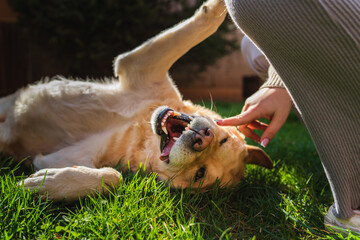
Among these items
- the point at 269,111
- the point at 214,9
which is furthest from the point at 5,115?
the point at 269,111

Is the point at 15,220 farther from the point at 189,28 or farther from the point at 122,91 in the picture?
the point at 189,28

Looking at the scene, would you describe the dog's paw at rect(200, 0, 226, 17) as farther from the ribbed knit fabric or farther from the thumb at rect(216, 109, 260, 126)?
the ribbed knit fabric

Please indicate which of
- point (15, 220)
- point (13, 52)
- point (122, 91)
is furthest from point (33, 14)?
point (15, 220)

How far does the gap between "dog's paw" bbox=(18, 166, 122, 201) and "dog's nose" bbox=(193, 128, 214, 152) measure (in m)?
0.49

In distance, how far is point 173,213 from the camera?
164 centimetres

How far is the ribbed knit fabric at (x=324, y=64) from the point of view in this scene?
130 cm

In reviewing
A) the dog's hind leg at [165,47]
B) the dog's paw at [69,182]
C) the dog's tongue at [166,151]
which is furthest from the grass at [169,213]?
the dog's hind leg at [165,47]

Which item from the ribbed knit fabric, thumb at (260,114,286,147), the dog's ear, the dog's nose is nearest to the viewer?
the ribbed knit fabric

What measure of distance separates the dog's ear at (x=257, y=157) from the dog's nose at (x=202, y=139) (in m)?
0.45

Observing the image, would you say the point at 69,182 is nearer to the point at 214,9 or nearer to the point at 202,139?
the point at 202,139

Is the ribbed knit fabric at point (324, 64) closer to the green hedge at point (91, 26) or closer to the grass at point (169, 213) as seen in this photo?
the grass at point (169, 213)

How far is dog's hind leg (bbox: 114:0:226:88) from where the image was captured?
2.54 meters

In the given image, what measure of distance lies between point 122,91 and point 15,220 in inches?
57.9

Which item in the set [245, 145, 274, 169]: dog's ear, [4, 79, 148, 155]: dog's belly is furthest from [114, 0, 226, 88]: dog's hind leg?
[245, 145, 274, 169]: dog's ear
